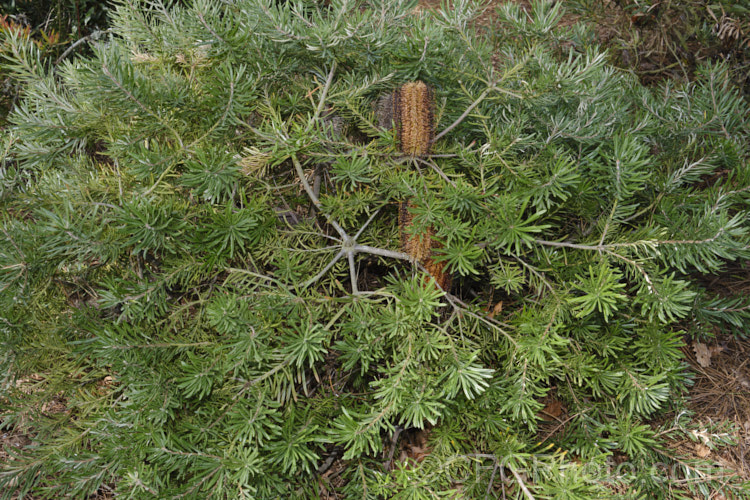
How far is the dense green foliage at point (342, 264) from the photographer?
1185 mm

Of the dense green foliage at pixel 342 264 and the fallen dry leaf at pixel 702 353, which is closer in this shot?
the dense green foliage at pixel 342 264

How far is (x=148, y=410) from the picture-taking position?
1.27 meters

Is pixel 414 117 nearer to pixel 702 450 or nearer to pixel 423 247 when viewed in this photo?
pixel 423 247

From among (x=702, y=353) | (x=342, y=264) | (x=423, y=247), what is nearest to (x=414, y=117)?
(x=423, y=247)

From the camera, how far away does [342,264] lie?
4.67 ft

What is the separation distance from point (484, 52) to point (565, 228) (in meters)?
0.55

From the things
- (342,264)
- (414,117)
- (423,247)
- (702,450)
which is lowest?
(702,450)

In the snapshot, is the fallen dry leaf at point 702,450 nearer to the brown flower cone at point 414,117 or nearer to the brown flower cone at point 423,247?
the brown flower cone at point 423,247

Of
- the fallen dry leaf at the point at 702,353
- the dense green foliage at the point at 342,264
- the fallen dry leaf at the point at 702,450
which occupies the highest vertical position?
the dense green foliage at the point at 342,264

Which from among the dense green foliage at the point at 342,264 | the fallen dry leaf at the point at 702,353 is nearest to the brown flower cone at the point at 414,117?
the dense green foliage at the point at 342,264

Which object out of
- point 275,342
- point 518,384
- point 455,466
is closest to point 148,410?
point 275,342

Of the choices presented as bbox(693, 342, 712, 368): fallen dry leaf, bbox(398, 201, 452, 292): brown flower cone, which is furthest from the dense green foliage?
bbox(693, 342, 712, 368): fallen dry leaf

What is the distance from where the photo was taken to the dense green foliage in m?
1.18

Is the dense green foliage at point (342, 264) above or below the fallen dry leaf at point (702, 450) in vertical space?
above
